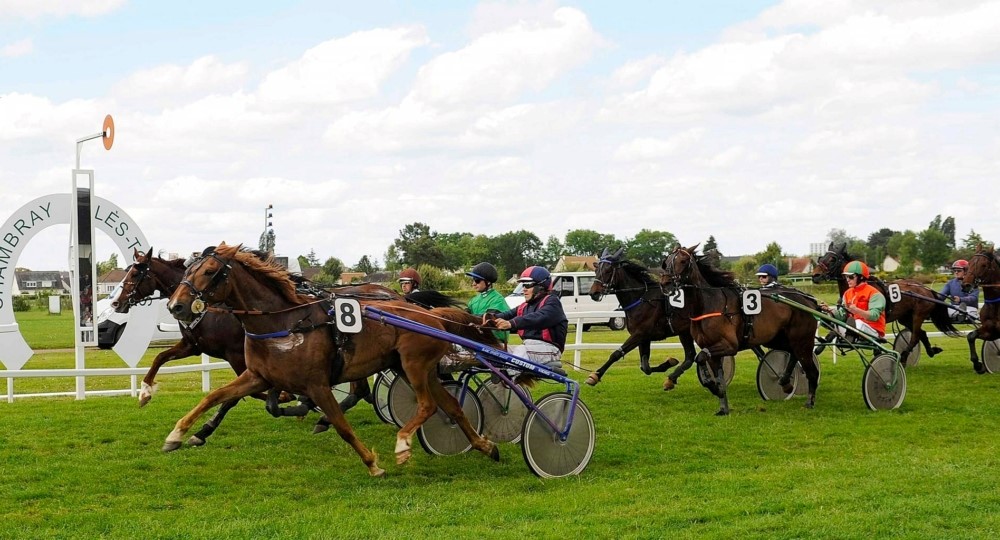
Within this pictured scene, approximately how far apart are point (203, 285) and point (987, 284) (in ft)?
36.1

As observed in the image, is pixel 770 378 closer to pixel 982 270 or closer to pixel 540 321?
pixel 982 270

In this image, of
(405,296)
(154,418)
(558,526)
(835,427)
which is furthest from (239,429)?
(835,427)

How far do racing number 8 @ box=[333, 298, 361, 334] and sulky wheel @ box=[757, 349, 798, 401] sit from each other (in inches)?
240

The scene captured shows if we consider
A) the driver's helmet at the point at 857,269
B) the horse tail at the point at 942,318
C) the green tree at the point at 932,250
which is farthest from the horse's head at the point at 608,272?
the green tree at the point at 932,250

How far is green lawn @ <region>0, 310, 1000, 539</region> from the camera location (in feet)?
18.9

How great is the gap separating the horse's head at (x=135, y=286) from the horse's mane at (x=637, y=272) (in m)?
5.43

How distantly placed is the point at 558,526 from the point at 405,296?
3.98 meters

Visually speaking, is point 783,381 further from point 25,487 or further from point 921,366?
point 25,487

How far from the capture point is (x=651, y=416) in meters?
10.2

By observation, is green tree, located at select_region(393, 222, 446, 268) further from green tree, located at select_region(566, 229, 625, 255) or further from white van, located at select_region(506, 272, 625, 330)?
white van, located at select_region(506, 272, 625, 330)

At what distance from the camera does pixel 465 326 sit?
801 cm

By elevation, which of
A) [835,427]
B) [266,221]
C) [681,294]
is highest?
[266,221]

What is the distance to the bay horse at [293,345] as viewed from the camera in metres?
6.84

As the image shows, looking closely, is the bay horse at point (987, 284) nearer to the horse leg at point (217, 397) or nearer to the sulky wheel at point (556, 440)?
the sulky wheel at point (556, 440)
